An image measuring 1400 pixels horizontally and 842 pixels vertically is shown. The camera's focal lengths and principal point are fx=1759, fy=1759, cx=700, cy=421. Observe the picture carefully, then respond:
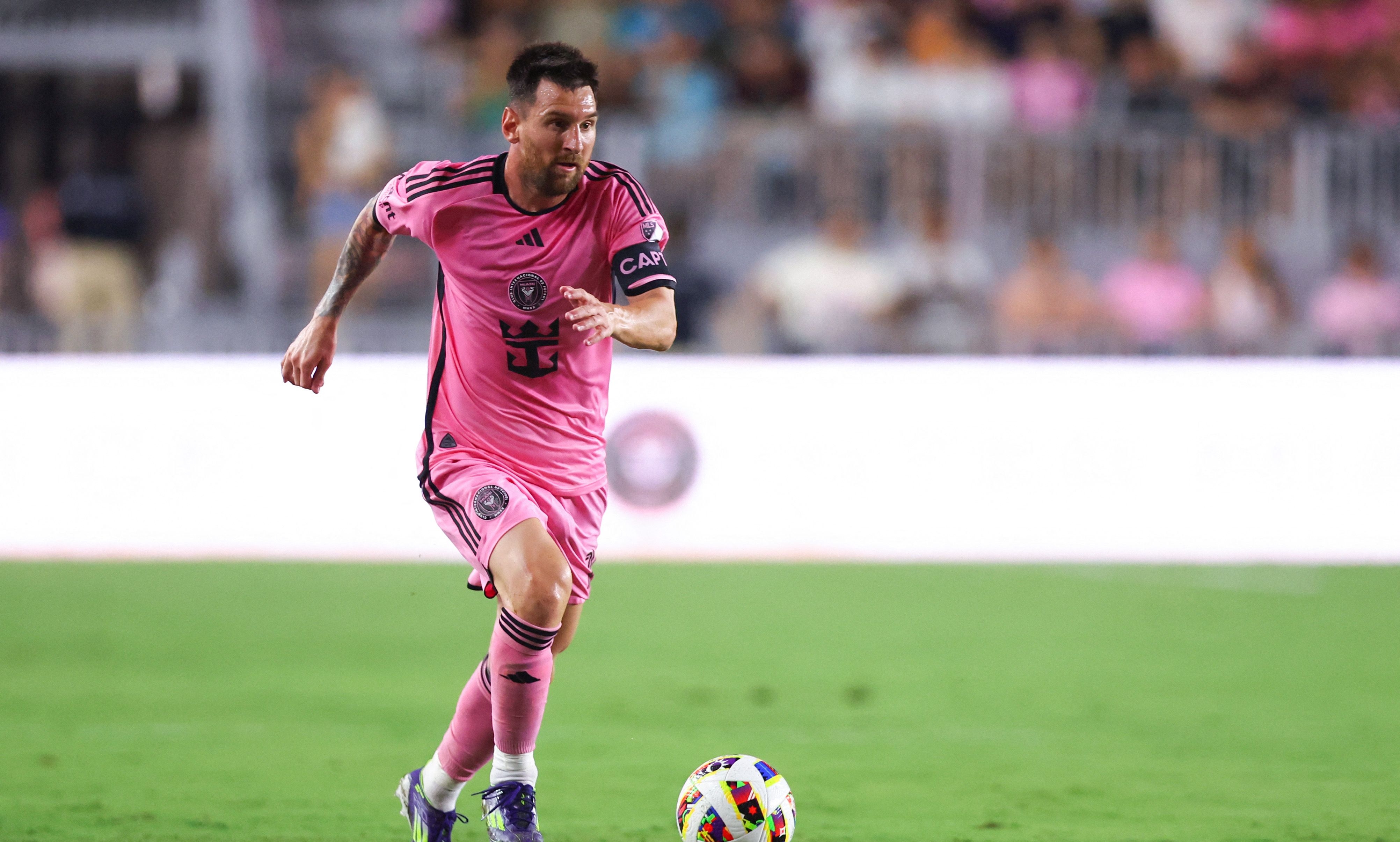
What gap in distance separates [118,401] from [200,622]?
2.61 metres

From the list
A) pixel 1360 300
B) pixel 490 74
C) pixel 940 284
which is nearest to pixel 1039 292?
pixel 940 284

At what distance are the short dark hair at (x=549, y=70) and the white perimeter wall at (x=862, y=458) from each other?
6.84 metres

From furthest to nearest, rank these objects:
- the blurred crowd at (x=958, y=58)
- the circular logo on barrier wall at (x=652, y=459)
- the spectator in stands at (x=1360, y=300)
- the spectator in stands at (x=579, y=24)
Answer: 1. the spectator in stands at (x=579, y=24)
2. the blurred crowd at (x=958, y=58)
3. the spectator in stands at (x=1360, y=300)
4. the circular logo on barrier wall at (x=652, y=459)

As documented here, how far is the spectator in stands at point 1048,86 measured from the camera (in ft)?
47.9

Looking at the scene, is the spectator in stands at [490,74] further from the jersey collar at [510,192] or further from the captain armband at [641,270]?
the captain armband at [641,270]

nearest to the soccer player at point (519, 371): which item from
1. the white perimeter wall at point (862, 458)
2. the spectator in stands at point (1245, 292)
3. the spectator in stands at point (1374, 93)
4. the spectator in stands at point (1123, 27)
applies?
the white perimeter wall at point (862, 458)

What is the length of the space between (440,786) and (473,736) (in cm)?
18

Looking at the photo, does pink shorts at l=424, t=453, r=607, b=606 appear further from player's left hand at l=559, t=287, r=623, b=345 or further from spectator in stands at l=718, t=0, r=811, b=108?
spectator in stands at l=718, t=0, r=811, b=108

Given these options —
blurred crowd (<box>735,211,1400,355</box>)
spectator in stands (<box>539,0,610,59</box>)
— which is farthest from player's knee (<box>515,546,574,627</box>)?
spectator in stands (<box>539,0,610,59</box>)

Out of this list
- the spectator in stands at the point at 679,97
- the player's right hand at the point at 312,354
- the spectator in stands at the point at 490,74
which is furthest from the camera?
the spectator in stands at the point at 490,74

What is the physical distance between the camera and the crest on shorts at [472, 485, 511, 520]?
15.3 feet

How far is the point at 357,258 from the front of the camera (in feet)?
16.7

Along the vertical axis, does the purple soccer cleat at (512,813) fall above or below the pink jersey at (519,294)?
below

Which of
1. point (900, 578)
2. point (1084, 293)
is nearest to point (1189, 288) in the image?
point (1084, 293)
